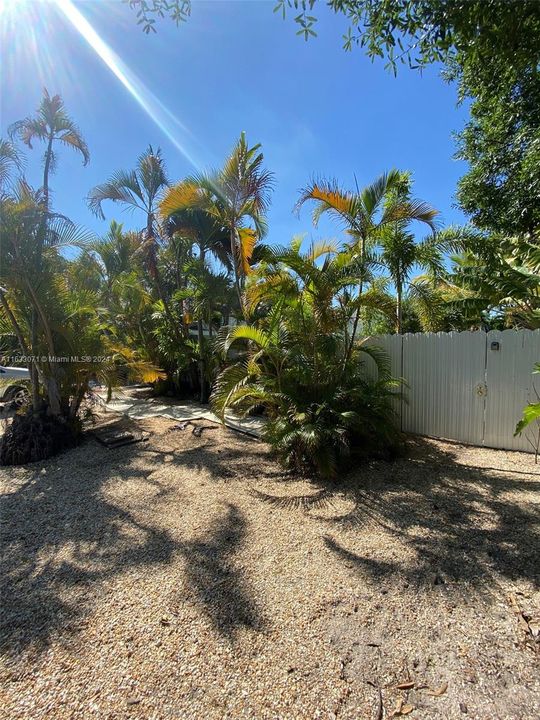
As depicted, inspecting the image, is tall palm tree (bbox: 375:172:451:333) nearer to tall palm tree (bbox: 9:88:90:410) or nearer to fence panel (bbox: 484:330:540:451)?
fence panel (bbox: 484:330:540:451)

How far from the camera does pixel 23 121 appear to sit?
8.01 metres

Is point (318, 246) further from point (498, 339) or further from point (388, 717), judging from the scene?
point (388, 717)

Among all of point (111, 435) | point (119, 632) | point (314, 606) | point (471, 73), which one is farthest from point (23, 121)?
point (314, 606)

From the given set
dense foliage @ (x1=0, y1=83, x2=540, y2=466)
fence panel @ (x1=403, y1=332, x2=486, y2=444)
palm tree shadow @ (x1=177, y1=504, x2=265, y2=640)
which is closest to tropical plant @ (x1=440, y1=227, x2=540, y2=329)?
dense foliage @ (x1=0, y1=83, x2=540, y2=466)

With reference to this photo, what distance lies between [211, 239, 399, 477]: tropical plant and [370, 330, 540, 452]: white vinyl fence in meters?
1.20

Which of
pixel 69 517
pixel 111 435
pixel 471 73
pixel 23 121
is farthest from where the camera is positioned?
pixel 23 121

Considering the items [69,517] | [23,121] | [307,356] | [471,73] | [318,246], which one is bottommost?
[69,517]

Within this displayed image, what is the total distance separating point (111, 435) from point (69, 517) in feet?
11.1

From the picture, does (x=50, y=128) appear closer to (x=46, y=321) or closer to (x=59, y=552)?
(x=46, y=321)

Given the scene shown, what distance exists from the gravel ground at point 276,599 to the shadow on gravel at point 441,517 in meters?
0.02

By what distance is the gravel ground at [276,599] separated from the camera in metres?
1.86

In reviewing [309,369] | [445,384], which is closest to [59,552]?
[309,369]

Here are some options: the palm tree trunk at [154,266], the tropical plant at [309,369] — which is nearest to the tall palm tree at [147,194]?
the palm tree trunk at [154,266]

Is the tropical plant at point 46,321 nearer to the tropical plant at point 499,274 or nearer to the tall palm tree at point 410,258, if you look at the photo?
the tall palm tree at point 410,258
